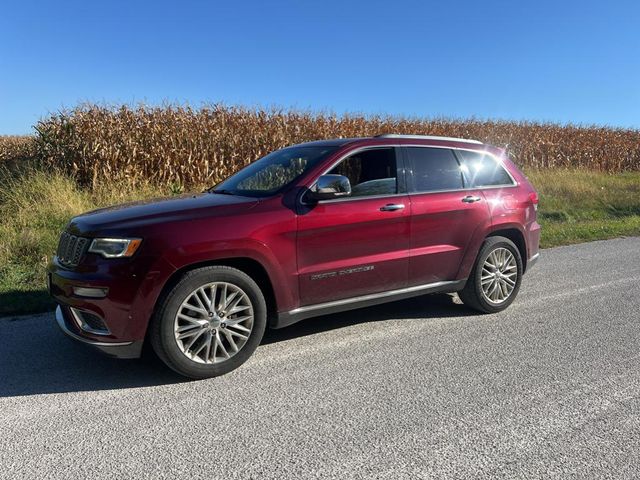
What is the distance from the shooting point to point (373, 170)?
4.86 metres

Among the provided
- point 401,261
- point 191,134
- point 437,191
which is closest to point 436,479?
point 401,261

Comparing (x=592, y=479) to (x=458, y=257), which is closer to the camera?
(x=592, y=479)

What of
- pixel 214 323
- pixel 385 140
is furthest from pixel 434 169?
pixel 214 323

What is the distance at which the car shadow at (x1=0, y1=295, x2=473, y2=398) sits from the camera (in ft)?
12.3

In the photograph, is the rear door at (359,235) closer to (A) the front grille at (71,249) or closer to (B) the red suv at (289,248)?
(B) the red suv at (289,248)

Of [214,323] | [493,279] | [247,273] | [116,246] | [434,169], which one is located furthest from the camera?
[493,279]

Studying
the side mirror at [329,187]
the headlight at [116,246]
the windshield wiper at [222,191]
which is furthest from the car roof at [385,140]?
the headlight at [116,246]

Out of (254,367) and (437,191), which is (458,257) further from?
(254,367)

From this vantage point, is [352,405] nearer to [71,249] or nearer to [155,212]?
[155,212]

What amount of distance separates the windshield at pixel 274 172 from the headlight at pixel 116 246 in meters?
1.15

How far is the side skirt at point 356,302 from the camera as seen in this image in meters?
4.21

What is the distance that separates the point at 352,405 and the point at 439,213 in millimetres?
2218

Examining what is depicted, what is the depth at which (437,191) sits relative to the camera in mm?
5020

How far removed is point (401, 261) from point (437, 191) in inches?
32.5
